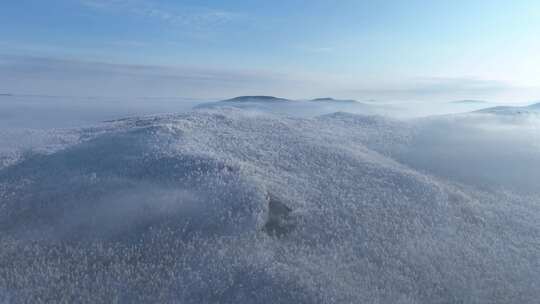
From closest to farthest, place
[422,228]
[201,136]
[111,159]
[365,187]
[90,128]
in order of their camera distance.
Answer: [422,228] < [365,187] < [111,159] < [201,136] < [90,128]

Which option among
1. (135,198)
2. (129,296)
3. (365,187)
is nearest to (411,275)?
(365,187)

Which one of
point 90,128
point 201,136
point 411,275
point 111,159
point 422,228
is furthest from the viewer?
point 90,128

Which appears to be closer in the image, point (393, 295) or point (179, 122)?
point (393, 295)

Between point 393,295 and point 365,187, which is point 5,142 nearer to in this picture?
point 365,187

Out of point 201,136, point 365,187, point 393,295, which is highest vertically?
point 201,136

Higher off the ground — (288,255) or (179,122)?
(179,122)

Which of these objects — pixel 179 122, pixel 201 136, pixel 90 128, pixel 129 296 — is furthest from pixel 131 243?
pixel 90 128

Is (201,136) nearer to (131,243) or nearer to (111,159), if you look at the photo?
(111,159)
